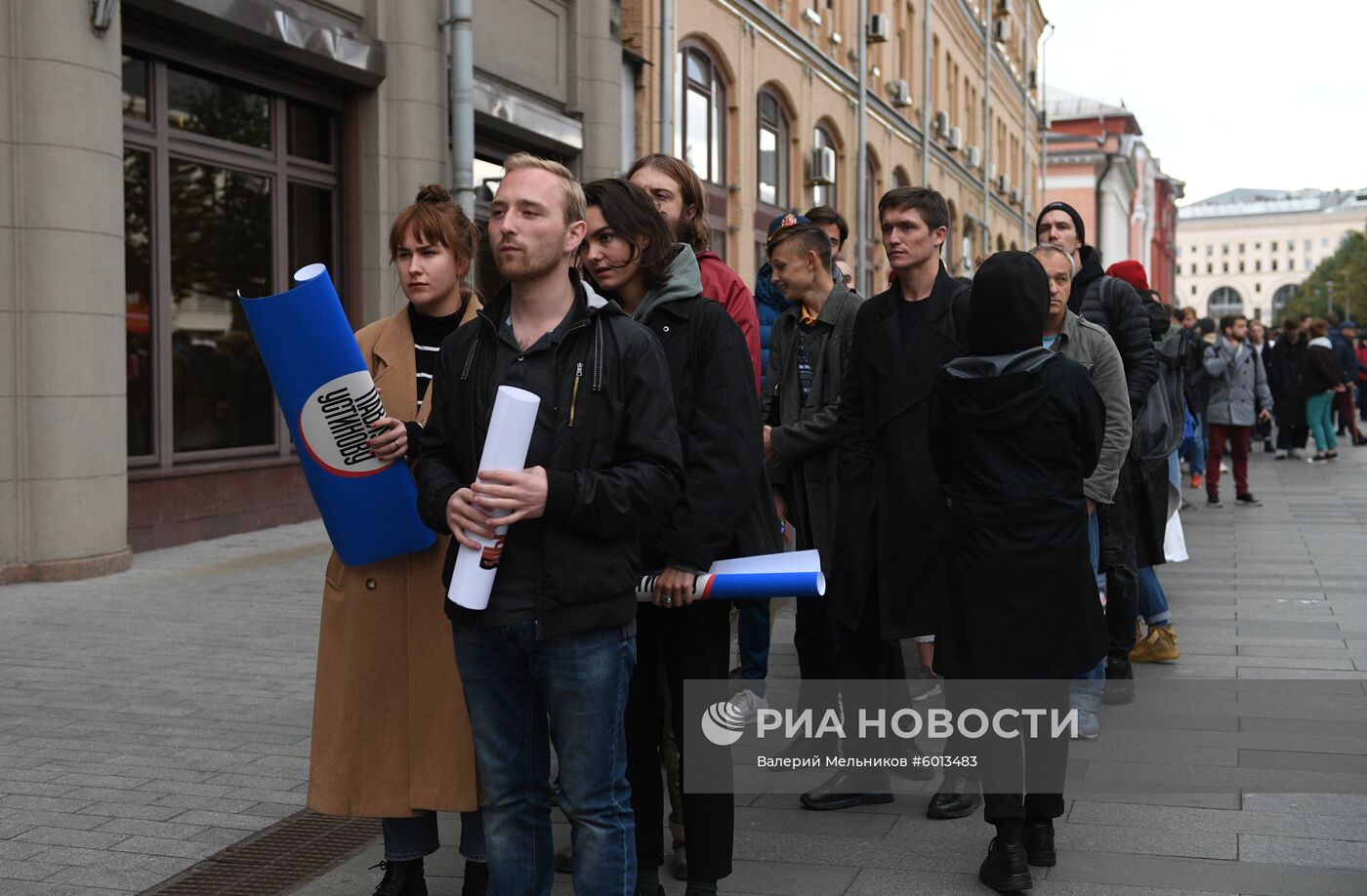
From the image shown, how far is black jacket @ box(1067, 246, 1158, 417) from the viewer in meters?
6.71

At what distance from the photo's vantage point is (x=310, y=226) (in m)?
13.1

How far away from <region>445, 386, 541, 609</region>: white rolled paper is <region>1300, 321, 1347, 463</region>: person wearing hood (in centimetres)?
2019

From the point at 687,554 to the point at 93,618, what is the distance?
5.54m

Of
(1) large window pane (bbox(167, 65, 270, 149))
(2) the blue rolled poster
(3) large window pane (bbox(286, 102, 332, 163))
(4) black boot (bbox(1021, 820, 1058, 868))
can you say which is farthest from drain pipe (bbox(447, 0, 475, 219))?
(4) black boot (bbox(1021, 820, 1058, 868))

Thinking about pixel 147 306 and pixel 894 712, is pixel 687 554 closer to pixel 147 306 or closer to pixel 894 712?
pixel 894 712

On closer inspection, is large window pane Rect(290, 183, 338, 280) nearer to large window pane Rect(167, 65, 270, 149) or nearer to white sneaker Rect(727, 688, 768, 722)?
large window pane Rect(167, 65, 270, 149)

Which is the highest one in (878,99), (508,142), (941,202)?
(878,99)

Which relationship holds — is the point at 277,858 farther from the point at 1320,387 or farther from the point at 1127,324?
the point at 1320,387

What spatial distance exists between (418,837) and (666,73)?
14.8 meters

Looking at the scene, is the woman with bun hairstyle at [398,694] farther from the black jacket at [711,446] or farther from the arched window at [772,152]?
the arched window at [772,152]

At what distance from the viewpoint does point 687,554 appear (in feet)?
12.5

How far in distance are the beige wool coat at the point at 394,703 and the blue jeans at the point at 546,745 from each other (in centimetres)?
48

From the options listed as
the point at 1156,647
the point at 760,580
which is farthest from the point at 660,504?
the point at 1156,647

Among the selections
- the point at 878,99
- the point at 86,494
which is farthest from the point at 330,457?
the point at 878,99
